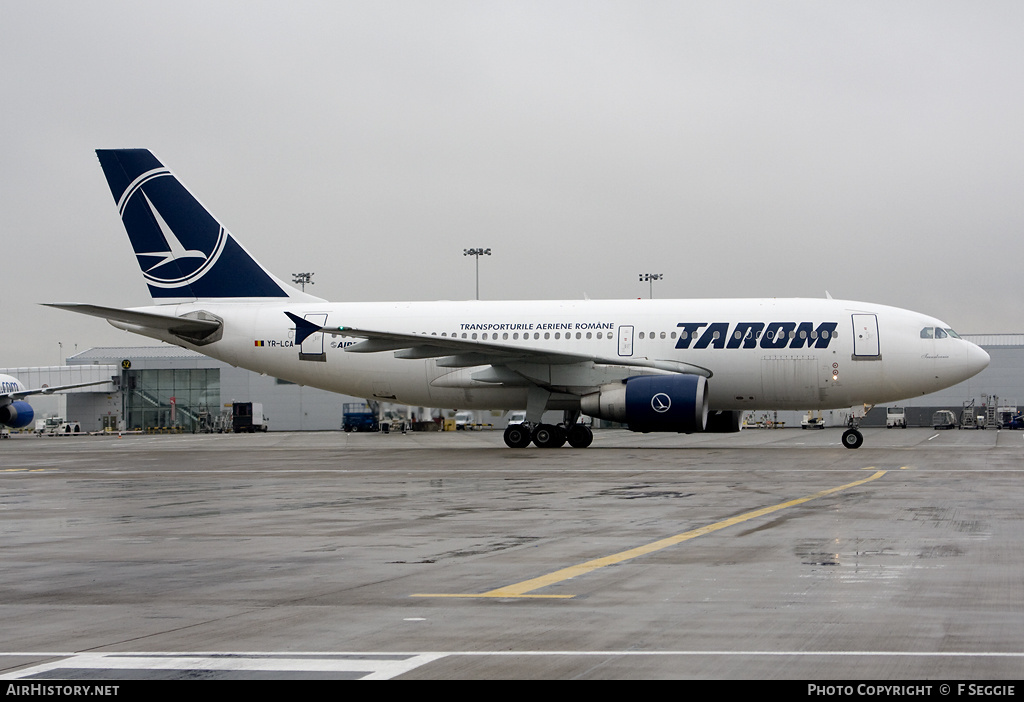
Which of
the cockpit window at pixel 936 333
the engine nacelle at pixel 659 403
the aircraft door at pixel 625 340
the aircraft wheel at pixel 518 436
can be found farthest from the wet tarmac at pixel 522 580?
the aircraft wheel at pixel 518 436

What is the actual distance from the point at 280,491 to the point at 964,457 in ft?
56.6

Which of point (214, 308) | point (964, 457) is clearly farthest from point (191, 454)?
point (964, 457)

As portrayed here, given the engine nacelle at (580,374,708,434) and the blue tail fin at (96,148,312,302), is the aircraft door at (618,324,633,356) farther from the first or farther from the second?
the blue tail fin at (96,148,312,302)

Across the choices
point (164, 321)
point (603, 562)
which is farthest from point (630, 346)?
point (603, 562)

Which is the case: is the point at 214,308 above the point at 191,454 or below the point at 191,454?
above

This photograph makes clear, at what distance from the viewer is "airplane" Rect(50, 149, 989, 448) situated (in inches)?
1150

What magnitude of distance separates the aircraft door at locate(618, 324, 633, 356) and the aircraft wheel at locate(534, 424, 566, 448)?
9.69 ft

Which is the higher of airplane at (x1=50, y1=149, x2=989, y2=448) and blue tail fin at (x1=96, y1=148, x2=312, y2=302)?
blue tail fin at (x1=96, y1=148, x2=312, y2=302)

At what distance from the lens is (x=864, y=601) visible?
24.5 ft

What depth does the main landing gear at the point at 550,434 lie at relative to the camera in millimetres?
31000

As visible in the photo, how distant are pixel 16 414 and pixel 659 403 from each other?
4509 centimetres

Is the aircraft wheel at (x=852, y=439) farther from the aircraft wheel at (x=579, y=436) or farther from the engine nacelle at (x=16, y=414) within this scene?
the engine nacelle at (x=16, y=414)

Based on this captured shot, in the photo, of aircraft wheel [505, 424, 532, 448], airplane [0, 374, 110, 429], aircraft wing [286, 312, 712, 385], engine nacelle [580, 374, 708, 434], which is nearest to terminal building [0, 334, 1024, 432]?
airplane [0, 374, 110, 429]

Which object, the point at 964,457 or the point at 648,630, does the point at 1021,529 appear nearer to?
the point at 648,630
